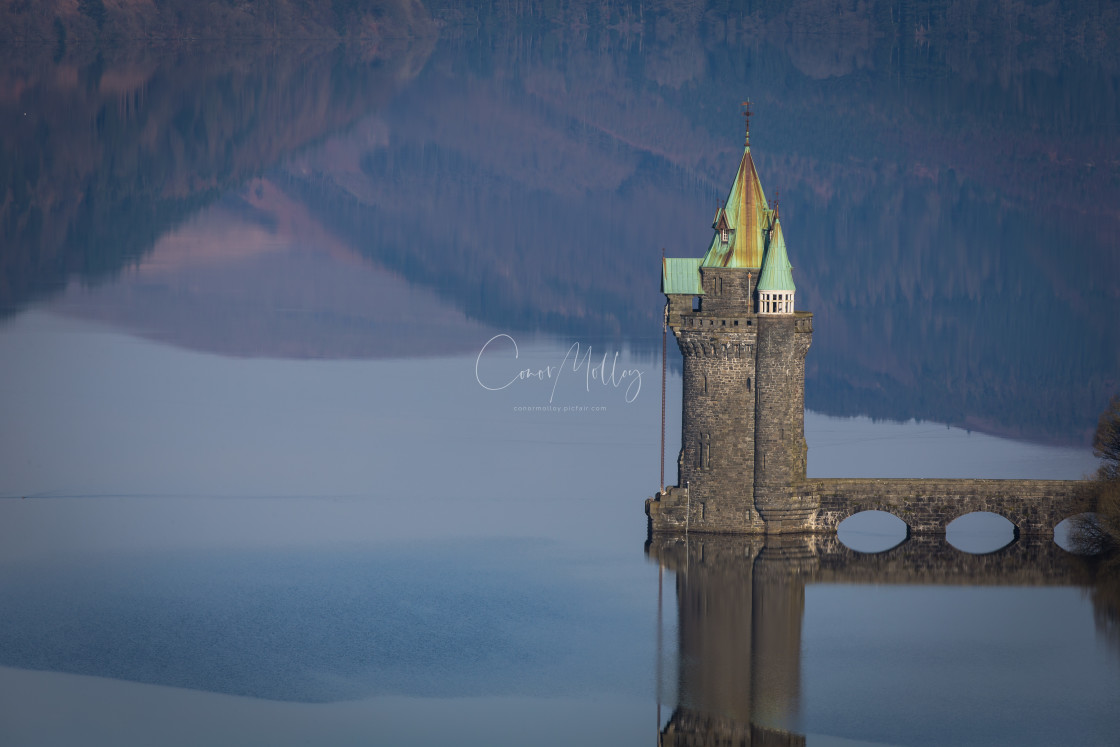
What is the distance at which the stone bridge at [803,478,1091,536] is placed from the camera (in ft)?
304

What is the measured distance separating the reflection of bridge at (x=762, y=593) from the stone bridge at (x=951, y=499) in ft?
3.56

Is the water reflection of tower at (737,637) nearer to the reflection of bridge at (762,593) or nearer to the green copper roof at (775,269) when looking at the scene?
the reflection of bridge at (762,593)

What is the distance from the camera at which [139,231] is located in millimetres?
188000

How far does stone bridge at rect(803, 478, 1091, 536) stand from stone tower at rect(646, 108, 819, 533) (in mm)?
862

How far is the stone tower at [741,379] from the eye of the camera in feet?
301

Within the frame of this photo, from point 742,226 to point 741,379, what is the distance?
601 cm

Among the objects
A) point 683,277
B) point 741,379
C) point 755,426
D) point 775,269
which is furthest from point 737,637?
point 683,277

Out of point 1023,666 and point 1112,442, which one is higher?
point 1112,442

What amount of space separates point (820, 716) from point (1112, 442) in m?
26.3

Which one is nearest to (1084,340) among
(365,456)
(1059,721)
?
(365,456)

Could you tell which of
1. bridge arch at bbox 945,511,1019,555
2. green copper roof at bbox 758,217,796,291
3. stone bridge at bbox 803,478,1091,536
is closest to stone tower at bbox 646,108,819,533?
green copper roof at bbox 758,217,796,291

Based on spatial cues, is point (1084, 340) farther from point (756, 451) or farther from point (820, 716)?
point (820, 716)

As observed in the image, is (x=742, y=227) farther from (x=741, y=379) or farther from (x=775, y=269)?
(x=741, y=379)

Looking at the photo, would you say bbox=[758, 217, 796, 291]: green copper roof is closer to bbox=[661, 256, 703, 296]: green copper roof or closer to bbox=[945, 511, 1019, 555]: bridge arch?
bbox=[661, 256, 703, 296]: green copper roof
